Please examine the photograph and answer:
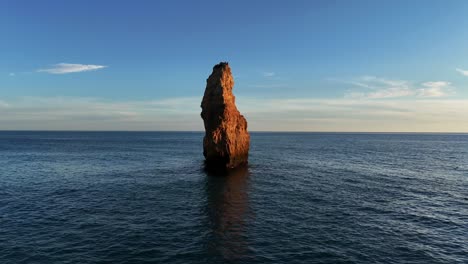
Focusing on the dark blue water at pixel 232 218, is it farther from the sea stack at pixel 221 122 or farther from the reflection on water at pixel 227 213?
the sea stack at pixel 221 122

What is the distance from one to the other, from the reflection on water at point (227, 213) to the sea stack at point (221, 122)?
572 centimetres

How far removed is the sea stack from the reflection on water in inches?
225

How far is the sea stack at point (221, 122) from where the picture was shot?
5766 centimetres

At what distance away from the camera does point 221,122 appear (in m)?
57.5

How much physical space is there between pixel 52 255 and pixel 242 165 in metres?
45.1

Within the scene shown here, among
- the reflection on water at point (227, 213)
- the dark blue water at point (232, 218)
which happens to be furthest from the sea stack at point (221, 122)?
the dark blue water at point (232, 218)

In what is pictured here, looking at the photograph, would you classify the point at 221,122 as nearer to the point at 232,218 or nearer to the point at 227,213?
the point at 227,213

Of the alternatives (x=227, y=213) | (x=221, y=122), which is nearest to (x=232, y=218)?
(x=227, y=213)

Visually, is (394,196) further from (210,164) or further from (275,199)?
(210,164)

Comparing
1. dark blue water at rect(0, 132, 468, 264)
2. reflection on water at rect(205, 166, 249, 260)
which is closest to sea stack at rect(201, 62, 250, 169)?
reflection on water at rect(205, 166, 249, 260)

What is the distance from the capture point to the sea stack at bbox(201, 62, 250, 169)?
57656 mm

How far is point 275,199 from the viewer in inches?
1467

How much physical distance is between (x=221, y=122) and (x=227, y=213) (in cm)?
2731

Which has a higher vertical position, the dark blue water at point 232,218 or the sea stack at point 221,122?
the sea stack at point 221,122
